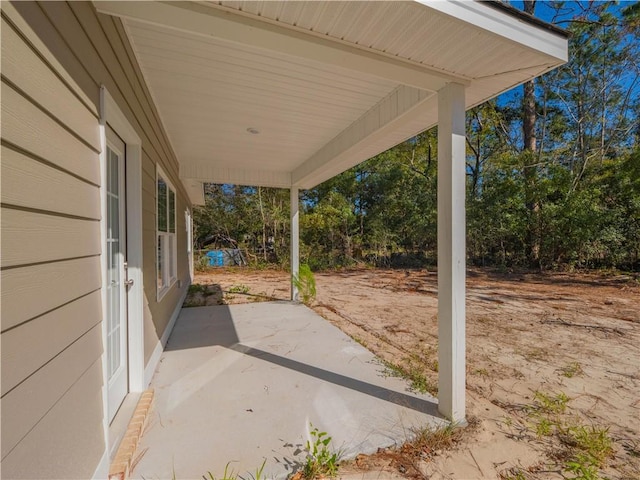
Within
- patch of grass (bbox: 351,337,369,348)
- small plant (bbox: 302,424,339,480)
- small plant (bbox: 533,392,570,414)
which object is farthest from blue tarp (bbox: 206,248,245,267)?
small plant (bbox: 533,392,570,414)

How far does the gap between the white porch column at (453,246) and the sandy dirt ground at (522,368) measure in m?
0.34


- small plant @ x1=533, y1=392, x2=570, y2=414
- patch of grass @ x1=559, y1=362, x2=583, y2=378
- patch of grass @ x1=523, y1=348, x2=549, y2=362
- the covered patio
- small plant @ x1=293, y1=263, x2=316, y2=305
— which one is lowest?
patch of grass @ x1=523, y1=348, x2=549, y2=362

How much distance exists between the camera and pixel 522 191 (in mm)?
10773

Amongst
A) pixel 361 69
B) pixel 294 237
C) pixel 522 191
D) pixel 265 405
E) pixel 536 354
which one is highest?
pixel 522 191

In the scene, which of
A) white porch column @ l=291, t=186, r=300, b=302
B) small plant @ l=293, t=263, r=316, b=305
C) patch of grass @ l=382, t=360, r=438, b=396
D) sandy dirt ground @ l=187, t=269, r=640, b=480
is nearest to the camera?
sandy dirt ground @ l=187, t=269, r=640, b=480

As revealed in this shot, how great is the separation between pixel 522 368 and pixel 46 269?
3924mm

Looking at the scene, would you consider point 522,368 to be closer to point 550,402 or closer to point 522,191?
point 550,402

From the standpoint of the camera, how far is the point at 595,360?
331cm

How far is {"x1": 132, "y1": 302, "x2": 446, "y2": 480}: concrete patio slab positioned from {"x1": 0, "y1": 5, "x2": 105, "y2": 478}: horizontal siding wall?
0.58m

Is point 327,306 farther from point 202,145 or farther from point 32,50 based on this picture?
point 32,50

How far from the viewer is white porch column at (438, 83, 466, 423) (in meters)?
2.04

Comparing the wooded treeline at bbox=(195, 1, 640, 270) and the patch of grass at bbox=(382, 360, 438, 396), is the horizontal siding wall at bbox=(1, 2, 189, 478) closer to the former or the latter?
the patch of grass at bbox=(382, 360, 438, 396)

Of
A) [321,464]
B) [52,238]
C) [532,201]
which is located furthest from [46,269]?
[532,201]

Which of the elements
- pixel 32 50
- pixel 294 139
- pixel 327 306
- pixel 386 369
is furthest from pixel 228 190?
pixel 32 50
